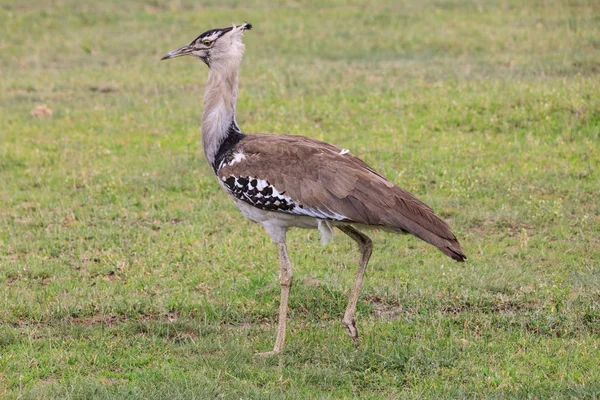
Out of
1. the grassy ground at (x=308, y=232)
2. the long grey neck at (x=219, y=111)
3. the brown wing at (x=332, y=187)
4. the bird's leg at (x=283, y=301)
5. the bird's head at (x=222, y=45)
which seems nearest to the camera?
the grassy ground at (x=308, y=232)

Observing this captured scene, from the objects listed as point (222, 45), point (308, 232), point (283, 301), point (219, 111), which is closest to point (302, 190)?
point (283, 301)

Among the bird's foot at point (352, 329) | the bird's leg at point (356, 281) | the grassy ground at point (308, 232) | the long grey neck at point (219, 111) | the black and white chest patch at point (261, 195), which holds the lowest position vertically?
the grassy ground at point (308, 232)

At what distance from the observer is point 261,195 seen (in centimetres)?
588

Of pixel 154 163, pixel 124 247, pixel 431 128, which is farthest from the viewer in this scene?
pixel 431 128

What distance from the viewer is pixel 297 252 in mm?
7656

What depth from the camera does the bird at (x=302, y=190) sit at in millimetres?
5672

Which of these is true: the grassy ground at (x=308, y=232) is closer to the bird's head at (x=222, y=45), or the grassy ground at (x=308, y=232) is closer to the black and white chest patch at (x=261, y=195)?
the black and white chest patch at (x=261, y=195)

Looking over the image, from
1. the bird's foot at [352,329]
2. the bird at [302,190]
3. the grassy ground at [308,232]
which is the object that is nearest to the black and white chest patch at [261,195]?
the bird at [302,190]

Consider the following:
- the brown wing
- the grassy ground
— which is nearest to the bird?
the brown wing

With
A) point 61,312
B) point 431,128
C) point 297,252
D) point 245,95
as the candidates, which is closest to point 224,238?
point 297,252

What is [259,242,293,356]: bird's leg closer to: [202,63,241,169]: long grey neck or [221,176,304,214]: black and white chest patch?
[221,176,304,214]: black and white chest patch

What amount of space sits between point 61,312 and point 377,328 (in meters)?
2.13

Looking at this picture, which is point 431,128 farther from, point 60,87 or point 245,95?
point 60,87

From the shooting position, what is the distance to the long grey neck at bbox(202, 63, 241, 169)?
6.26m
